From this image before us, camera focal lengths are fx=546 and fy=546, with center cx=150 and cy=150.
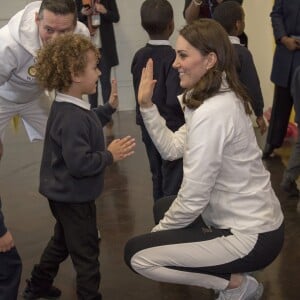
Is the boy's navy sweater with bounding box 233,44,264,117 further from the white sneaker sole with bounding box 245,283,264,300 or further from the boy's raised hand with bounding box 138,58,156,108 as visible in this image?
the white sneaker sole with bounding box 245,283,264,300

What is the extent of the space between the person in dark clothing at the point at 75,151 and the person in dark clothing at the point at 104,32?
3.04 meters

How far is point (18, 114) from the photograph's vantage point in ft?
9.67

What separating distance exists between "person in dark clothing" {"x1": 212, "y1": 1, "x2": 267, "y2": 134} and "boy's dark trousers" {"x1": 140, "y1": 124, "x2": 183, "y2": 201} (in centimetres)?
55

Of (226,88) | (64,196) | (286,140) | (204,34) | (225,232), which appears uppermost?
(204,34)

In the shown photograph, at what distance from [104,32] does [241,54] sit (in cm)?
275

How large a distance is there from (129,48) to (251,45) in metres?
1.55

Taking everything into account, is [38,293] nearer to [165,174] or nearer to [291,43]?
[165,174]

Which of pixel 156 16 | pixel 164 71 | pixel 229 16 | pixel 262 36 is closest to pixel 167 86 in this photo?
pixel 164 71

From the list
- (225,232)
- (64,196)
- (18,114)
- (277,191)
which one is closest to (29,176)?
(18,114)

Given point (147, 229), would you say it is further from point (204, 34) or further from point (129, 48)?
point (129, 48)

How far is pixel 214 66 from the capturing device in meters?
1.90

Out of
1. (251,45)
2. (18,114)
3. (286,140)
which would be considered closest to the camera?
(18,114)

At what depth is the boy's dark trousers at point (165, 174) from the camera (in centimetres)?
264

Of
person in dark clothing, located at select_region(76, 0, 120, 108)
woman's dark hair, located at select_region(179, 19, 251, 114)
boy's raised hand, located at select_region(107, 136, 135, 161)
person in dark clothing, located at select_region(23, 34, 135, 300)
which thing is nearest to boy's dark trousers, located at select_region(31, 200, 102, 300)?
person in dark clothing, located at select_region(23, 34, 135, 300)
